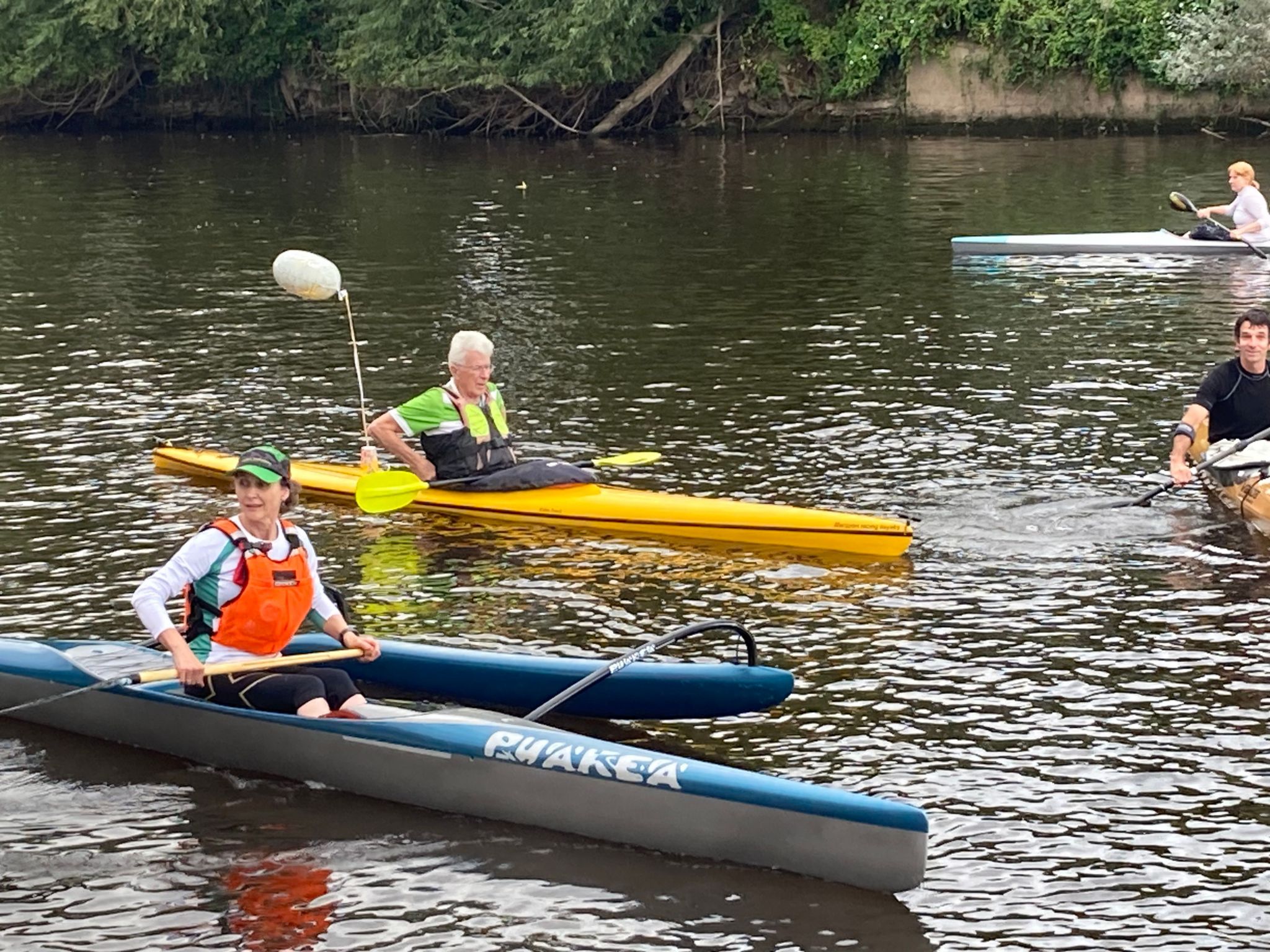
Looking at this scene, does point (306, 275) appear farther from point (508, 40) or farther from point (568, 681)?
point (508, 40)

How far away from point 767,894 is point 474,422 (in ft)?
18.7

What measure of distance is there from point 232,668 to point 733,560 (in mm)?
4124

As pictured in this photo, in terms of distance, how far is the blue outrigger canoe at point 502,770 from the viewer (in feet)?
22.8

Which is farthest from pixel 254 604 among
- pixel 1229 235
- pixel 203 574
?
pixel 1229 235

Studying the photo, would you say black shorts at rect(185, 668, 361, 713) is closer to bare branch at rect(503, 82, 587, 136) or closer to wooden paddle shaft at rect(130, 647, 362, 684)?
wooden paddle shaft at rect(130, 647, 362, 684)

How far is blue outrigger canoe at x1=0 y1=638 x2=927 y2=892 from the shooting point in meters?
6.96

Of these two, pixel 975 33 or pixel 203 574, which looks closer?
pixel 203 574

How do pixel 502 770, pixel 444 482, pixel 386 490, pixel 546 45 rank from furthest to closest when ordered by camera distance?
pixel 546 45 → pixel 444 482 → pixel 386 490 → pixel 502 770

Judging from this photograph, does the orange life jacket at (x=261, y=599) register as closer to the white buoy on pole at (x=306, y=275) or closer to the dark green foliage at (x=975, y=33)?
the white buoy on pole at (x=306, y=275)

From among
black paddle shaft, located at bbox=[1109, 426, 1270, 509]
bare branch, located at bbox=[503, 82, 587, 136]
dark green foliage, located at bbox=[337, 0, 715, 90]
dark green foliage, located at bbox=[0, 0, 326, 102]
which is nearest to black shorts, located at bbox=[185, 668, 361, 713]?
black paddle shaft, located at bbox=[1109, 426, 1270, 509]

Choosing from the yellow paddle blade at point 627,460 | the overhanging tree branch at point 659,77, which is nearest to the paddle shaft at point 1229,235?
the yellow paddle blade at point 627,460

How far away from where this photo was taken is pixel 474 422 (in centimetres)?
1215

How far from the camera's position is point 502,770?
25.1ft

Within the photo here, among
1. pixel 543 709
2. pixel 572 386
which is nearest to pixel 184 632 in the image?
pixel 543 709
